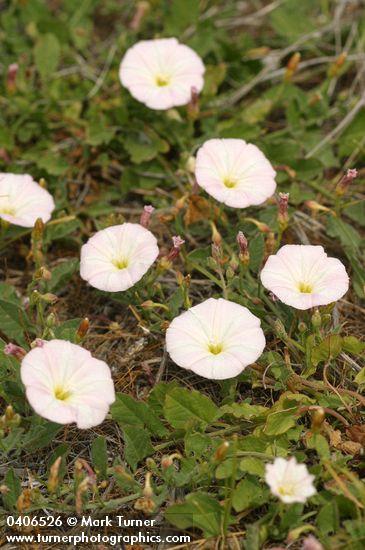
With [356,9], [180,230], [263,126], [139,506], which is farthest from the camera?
[356,9]

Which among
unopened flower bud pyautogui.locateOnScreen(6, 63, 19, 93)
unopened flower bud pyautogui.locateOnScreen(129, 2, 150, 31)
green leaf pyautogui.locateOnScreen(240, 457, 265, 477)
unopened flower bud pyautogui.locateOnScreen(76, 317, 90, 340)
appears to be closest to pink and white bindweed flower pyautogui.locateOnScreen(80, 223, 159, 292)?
unopened flower bud pyautogui.locateOnScreen(76, 317, 90, 340)

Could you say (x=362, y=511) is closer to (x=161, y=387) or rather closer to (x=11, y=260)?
(x=161, y=387)

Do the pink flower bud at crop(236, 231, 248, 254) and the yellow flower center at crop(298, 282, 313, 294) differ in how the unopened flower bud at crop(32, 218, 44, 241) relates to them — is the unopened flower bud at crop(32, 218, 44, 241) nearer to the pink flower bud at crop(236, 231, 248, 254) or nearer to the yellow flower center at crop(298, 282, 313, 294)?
the pink flower bud at crop(236, 231, 248, 254)

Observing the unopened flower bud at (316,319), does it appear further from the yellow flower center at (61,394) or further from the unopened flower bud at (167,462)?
the yellow flower center at (61,394)

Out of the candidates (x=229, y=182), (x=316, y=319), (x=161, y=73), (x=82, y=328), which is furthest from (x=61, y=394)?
(x=161, y=73)

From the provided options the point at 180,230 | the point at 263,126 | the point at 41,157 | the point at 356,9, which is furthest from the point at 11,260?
the point at 356,9

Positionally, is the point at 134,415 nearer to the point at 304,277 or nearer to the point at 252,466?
the point at 252,466
